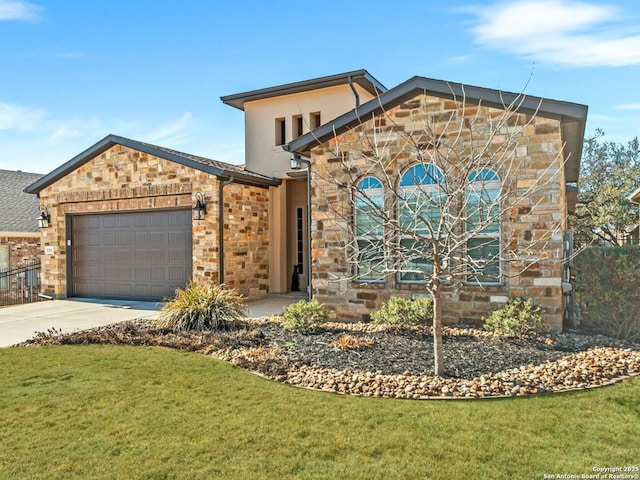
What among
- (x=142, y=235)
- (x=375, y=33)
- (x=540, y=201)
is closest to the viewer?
(x=540, y=201)

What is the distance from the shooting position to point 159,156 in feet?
39.9

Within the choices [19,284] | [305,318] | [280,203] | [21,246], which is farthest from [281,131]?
[19,284]

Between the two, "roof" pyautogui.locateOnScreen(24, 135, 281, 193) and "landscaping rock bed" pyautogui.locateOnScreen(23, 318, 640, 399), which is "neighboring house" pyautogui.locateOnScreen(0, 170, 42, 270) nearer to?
"roof" pyautogui.locateOnScreen(24, 135, 281, 193)

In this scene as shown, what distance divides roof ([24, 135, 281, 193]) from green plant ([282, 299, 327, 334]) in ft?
15.9

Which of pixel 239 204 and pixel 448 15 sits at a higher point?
pixel 448 15

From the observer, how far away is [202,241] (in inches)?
458

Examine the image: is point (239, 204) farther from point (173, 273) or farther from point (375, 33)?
point (375, 33)

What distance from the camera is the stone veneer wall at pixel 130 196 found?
457 inches

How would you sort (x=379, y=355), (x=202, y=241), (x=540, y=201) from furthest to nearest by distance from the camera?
(x=202, y=241) → (x=540, y=201) → (x=379, y=355)

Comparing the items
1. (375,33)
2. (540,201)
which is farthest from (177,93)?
(540,201)

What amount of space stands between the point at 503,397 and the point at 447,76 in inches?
223

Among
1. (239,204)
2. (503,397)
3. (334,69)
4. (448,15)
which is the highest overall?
(334,69)

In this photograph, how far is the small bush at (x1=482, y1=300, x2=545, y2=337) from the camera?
7172 mm

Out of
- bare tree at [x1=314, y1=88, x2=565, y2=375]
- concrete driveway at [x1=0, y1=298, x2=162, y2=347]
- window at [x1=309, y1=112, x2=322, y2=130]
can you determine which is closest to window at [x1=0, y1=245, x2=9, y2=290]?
concrete driveway at [x1=0, y1=298, x2=162, y2=347]
